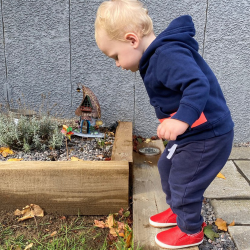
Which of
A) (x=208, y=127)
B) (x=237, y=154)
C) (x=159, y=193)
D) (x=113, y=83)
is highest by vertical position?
(x=208, y=127)

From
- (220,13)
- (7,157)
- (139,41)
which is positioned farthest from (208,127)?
(220,13)

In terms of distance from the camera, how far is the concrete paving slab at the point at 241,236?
193cm

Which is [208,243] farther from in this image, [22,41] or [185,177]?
[22,41]

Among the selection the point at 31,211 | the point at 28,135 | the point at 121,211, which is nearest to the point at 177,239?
the point at 121,211

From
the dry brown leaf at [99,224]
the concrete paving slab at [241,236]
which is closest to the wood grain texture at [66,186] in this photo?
the dry brown leaf at [99,224]

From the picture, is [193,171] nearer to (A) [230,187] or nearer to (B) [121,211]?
(B) [121,211]

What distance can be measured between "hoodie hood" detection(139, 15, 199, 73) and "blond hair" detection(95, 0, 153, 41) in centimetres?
11

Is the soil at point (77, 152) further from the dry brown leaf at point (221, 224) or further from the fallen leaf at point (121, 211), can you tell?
the dry brown leaf at point (221, 224)

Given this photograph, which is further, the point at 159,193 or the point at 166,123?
the point at 159,193

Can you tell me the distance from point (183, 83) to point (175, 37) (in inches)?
11.3

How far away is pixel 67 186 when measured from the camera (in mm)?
2221

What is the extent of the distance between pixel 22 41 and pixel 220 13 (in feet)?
7.31

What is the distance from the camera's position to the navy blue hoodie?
4.44 ft

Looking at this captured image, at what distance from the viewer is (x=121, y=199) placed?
88.8 inches
